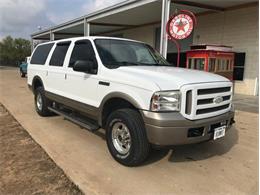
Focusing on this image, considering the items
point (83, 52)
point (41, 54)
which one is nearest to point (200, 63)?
point (41, 54)

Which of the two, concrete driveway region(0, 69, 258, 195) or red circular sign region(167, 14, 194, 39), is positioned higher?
red circular sign region(167, 14, 194, 39)

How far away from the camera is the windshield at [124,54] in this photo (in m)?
4.57

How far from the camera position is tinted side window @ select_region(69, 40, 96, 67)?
15.9ft

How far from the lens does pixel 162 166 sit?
3955 millimetres

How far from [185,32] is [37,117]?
488 centimetres

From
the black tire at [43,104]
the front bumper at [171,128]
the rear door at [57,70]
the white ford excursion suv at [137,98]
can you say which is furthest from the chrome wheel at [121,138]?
the black tire at [43,104]

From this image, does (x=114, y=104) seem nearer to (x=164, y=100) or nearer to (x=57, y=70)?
(x=164, y=100)

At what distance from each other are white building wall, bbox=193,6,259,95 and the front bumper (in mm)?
8978

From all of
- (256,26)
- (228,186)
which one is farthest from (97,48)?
(256,26)

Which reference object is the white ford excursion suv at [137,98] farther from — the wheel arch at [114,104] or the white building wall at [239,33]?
the white building wall at [239,33]

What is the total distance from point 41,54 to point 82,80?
2.86 metres

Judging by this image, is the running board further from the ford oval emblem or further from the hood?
the ford oval emblem

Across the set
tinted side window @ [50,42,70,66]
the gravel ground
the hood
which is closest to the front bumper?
the hood

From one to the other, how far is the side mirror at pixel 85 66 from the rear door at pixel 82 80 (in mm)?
67
